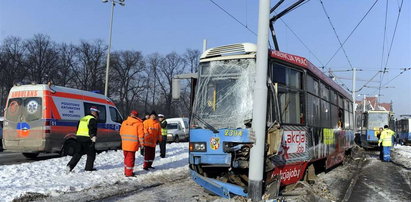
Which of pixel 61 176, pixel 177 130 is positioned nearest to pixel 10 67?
pixel 177 130

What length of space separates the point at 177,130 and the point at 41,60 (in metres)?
38.7

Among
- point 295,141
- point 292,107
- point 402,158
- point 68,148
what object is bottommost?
point 402,158

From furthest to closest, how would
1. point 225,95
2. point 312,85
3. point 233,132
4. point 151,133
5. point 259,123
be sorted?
point 151,133, point 312,85, point 225,95, point 233,132, point 259,123

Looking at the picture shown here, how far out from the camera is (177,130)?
32.3 m

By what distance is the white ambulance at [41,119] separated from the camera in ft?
43.5

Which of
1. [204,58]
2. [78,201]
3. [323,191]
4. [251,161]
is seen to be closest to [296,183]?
[323,191]

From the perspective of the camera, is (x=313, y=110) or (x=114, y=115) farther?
(x=114, y=115)

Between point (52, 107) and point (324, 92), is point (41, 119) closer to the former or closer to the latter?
point (52, 107)

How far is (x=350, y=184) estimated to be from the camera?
10.3 metres

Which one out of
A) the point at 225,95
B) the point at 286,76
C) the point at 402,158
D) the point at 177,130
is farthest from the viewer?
the point at 177,130

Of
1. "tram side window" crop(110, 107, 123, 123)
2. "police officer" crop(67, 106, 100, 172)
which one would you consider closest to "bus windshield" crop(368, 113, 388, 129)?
"tram side window" crop(110, 107, 123, 123)

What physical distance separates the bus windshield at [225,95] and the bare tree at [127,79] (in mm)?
63365

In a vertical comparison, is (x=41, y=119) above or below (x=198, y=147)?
above

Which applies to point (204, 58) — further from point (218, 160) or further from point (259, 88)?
point (218, 160)
